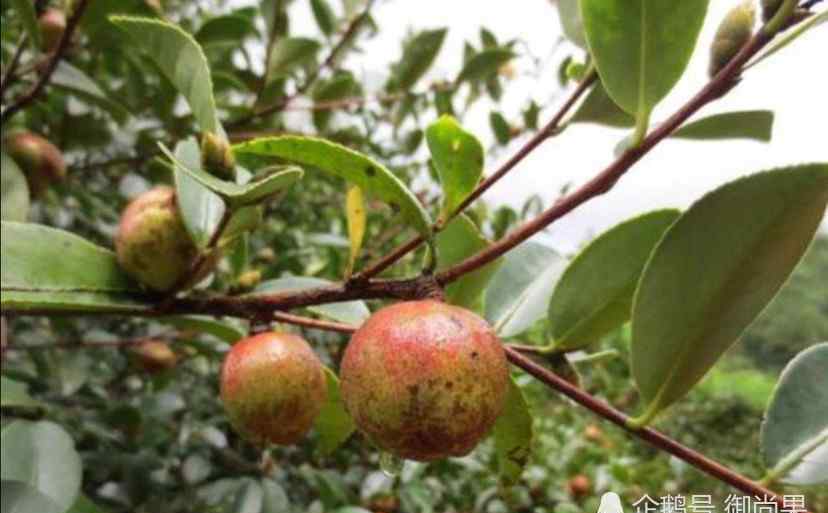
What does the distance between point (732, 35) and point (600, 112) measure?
25 cm

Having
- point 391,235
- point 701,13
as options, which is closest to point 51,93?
point 391,235

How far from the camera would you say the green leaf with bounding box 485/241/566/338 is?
0.90 m

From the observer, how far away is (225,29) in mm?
1442

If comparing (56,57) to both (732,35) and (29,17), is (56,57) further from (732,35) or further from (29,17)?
(732,35)

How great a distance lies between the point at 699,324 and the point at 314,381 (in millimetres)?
352

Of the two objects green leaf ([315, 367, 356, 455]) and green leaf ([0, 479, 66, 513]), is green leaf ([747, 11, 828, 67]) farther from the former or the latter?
green leaf ([0, 479, 66, 513])

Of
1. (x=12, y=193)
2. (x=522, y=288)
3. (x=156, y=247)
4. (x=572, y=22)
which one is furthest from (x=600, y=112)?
(x=12, y=193)

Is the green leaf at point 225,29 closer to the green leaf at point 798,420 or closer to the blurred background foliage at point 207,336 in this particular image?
the blurred background foliage at point 207,336

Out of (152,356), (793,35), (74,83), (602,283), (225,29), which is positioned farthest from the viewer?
(152,356)

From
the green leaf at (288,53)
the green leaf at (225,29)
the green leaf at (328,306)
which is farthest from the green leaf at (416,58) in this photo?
the green leaf at (328,306)

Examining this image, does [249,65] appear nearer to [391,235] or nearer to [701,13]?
[391,235]

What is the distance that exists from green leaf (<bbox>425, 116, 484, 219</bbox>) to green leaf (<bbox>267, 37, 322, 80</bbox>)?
0.92 m

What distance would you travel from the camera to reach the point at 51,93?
1.65 metres

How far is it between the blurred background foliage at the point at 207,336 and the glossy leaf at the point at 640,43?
1.57 feet
